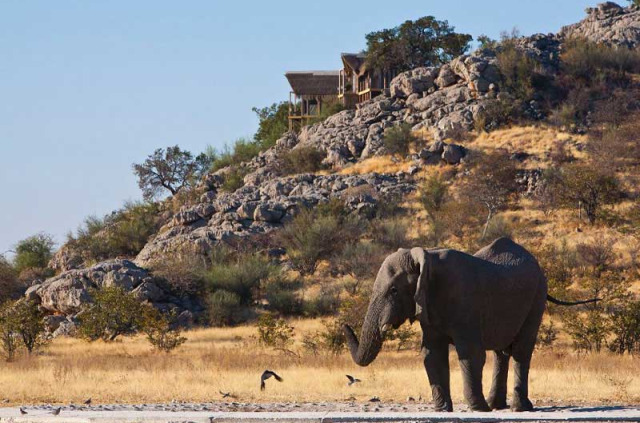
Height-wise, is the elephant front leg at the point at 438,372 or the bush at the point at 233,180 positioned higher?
the bush at the point at 233,180

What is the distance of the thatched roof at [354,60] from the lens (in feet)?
237

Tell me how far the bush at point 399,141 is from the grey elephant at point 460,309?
44.9 metres

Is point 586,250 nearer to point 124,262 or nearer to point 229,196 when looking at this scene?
point 124,262

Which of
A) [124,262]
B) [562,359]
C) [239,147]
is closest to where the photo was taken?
[562,359]

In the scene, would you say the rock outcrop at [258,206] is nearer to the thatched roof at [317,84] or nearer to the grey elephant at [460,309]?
the thatched roof at [317,84]

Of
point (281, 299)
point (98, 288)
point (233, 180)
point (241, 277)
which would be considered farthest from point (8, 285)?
point (233, 180)

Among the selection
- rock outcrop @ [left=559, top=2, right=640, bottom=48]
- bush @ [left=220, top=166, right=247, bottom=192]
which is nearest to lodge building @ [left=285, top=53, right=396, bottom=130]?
bush @ [left=220, top=166, right=247, bottom=192]

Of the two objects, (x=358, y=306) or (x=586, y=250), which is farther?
(x=586, y=250)

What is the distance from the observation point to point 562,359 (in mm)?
21922

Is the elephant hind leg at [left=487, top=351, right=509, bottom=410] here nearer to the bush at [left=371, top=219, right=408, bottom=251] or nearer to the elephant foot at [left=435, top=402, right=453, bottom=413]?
the elephant foot at [left=435, top=402, right=453, bottom=413]

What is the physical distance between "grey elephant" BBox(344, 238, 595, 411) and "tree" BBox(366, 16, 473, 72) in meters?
57.0

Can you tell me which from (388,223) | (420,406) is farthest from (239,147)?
(420,406)

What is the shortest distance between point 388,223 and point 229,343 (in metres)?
20.3

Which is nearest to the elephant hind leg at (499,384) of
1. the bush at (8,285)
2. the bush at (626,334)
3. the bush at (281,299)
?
the bush at (626,334)
